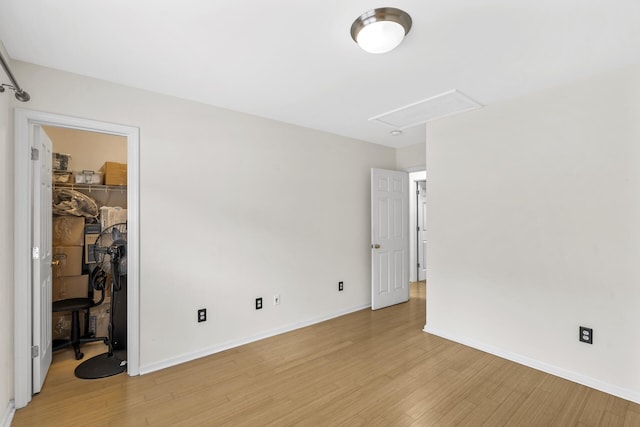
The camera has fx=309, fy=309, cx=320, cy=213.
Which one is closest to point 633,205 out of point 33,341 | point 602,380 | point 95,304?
point 602,380

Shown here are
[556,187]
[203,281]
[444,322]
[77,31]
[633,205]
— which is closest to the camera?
[77,31]

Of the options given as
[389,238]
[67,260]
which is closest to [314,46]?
[389,238]

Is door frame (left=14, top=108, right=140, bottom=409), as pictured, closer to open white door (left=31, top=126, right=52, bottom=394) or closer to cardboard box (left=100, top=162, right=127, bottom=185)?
open white door (left=31, top=126, right=52, bottom=394)

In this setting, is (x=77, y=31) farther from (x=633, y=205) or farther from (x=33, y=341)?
(x=633, y=205)

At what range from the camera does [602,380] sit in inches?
89.4

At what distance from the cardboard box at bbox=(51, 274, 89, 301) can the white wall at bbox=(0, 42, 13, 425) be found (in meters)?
1.21

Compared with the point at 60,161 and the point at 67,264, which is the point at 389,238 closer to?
the point at 67,264

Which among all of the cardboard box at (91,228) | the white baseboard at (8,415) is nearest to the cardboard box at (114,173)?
the cardboard box at (91,228)

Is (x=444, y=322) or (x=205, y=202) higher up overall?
(x=205, y=202)

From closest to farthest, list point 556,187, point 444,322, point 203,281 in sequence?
point 556,187 < point 203,281 < point 444,322

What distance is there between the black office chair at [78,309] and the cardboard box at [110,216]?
517 millimetres

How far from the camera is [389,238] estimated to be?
14.1ft

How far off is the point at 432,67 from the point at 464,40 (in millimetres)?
333

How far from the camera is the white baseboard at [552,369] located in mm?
2178
